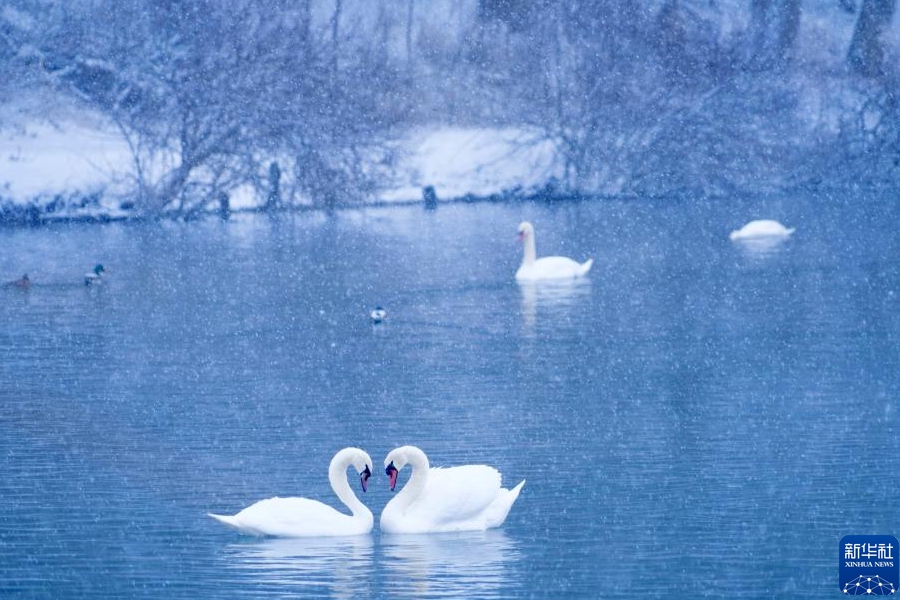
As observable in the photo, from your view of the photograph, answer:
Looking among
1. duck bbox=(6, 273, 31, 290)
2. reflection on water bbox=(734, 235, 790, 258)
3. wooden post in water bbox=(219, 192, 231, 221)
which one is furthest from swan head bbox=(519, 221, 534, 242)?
wooden post in water bbox=(219, 192, 231, 221)

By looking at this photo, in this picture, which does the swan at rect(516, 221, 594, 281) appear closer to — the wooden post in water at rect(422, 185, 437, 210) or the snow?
the snow

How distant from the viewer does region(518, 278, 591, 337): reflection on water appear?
1825 cm

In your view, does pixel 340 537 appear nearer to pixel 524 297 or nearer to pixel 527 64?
pixel 524 297

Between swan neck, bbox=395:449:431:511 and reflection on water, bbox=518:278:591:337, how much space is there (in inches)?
295

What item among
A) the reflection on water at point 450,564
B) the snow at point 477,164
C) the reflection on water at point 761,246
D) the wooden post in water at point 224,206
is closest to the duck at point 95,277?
the reflection on water at point 761,246

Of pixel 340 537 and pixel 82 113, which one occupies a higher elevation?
pixel 82 113

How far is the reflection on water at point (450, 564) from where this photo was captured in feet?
26.7

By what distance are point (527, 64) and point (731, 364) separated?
27.4 meters

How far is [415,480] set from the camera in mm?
9250

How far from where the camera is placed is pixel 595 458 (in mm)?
10766

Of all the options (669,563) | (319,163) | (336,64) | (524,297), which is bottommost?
(669,563)

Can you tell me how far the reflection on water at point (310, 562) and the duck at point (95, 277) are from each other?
12640 millimetres

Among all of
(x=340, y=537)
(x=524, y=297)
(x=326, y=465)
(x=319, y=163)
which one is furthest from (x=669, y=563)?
(x=319, y=163)

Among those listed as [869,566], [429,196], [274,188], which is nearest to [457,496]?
[869,566]
